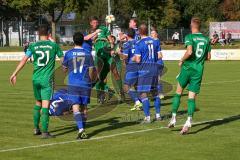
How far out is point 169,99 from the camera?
59.1 ft

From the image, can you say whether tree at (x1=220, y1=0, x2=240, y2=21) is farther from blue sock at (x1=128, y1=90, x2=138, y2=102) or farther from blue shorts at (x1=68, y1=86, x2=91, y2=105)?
blue shorts at (x1=68, y1=86, x2=91, y2=105)

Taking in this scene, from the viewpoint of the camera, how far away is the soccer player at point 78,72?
1079 centimetres

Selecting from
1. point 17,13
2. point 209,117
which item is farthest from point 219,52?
point 17,13

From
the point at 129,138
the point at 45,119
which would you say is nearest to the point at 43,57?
the point at 45,119

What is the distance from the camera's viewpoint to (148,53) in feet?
42.3

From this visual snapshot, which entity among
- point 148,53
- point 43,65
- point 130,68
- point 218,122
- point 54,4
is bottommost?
point 218,122

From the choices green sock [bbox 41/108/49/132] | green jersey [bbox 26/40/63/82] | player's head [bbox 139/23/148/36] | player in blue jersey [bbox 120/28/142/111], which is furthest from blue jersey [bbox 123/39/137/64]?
green sock [bbox 41/108/49/132]

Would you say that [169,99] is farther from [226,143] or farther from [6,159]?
[6,159]

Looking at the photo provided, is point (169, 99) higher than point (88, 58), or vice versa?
point (88, 58)

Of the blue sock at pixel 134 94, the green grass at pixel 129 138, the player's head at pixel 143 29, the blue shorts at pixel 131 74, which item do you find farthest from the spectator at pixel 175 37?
the player's head at pixel 143 29

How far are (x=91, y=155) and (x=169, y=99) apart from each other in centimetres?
879

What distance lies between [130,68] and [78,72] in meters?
3.78

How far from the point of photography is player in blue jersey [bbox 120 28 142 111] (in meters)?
14.2

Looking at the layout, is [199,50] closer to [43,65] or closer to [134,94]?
[43,65]
